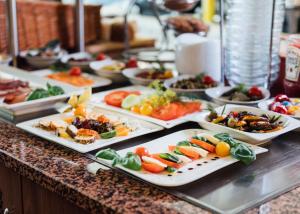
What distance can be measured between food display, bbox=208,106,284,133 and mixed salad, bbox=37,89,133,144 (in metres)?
0.21

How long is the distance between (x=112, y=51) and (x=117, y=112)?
127 cm

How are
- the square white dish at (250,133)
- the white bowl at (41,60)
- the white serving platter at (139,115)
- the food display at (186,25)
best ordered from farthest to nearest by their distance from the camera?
the white bowl at (41,60) → the food display at (186,25) → the white serving platter at (139,115) → the square white dish at (250,133)

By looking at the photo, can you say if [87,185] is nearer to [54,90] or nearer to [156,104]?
[156,104]

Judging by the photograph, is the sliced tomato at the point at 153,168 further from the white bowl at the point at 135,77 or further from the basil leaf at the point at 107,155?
the white bowl at the point at 135,77

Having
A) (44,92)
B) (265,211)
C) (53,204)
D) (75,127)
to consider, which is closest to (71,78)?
(44,92)

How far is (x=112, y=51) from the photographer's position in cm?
261

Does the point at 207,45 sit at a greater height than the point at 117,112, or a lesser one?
greater

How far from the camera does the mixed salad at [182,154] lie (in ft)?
3.23

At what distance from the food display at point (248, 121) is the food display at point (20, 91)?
490 mm

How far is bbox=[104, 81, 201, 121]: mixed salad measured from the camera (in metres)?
1.35

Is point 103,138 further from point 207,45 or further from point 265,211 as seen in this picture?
point 207,45

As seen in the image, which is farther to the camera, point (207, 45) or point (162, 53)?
point (162, 53)

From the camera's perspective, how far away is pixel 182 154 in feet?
3.45

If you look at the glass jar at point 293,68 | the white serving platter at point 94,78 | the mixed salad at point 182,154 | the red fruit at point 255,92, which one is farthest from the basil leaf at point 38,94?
the glass jar at point 293,68
